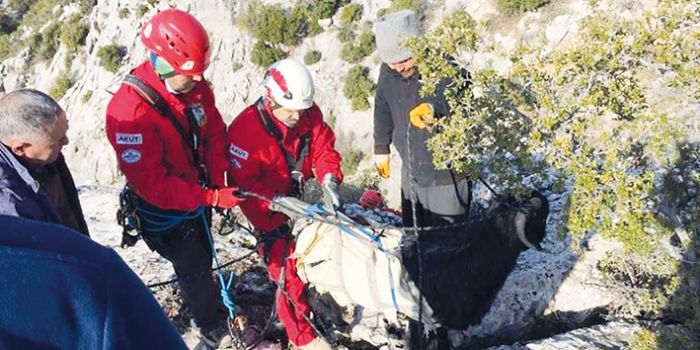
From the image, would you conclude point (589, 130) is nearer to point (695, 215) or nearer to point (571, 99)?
point (571, 99)

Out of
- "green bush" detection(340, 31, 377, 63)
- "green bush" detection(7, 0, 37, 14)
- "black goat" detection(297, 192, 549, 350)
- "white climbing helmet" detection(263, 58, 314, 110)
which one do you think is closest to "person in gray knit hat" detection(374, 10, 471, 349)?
"black goat" detection(297, 192, 549, 350)

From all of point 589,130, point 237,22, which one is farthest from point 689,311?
point 237,22

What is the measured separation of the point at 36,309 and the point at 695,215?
2984mm

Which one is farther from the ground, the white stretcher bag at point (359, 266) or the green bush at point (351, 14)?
the green bush at point (351, 14)

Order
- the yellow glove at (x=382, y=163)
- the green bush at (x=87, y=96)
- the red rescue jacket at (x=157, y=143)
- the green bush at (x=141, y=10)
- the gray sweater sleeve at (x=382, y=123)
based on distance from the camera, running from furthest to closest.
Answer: the green bush at (x=141, y=10)
the green bush at (x=87, y=96)
the yellow glove at (x=382, y=163)
the gray sweater sleeve at (x=382, y=123)
the red rescue jacket at (x=157, y=143)

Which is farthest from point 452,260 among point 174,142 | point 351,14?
point 351,14

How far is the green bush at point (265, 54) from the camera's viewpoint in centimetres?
2028

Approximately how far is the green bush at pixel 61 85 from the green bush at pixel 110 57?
1.87 m

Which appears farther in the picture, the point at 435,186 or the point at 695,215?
the point at 435,186

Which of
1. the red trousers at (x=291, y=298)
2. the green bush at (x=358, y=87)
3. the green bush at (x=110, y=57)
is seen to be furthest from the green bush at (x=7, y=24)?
the red trousers at (x=291, y=298)

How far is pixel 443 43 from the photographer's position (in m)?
3.05

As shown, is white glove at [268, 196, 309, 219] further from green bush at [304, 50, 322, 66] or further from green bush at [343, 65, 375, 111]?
green bush at [304, 50, 322, 66]

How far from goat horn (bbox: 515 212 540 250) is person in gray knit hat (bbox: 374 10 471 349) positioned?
553mm

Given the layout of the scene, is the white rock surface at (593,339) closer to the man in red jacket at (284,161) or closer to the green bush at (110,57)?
the man in red jacket at (284,161)
